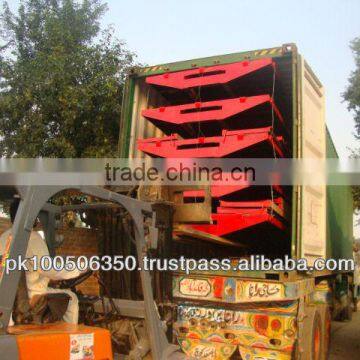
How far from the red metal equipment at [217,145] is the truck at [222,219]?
12 millimetres

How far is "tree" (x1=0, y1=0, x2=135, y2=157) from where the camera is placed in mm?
7809

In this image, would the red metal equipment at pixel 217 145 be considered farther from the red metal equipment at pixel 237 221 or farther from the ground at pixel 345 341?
the ground at pixel 345 341

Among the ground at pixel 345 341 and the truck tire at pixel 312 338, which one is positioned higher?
the truck tire at pixel 312 338

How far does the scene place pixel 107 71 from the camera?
824cm

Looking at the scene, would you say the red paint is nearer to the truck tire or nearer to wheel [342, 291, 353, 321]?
the truck tire

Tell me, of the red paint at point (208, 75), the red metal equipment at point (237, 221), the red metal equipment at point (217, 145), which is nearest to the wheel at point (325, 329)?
the red metal equipment at point (237, 221)

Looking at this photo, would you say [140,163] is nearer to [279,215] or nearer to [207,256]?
[207,256]

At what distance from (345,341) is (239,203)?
13.3ft

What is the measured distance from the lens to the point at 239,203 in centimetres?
460

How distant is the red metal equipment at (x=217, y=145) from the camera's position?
446 cm

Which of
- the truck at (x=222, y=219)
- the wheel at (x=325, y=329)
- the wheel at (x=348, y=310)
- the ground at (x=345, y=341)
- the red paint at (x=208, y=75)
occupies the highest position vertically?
the red paint at (x=208, y=75)

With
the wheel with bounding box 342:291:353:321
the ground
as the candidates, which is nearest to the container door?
the ground

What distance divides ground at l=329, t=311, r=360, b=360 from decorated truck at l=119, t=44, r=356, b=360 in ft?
4.57

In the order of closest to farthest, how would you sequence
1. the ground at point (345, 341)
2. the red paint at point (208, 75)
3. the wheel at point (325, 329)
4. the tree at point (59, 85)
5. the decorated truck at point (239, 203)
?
the decorated truck at point (239, 203) → the red paint at point (208, 75) → the wheel at point (325, 329) → the ground at point (345, 341) → the tree at point (59, 85)
